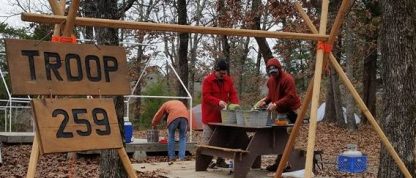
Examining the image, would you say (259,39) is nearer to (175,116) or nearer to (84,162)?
(175,116)

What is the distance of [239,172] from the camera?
7.73 m

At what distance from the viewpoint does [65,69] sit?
372 cm

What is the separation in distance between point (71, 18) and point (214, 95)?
507 centimetres

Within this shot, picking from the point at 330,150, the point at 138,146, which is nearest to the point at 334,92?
the point at 330,150

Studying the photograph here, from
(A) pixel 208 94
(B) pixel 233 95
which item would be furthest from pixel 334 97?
(A) pixel 208 94

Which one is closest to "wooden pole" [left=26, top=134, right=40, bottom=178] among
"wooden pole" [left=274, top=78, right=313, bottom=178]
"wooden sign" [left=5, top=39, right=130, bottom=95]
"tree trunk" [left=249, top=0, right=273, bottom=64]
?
"wooden sign" [left=5, top=39, right=130, bottom=95]

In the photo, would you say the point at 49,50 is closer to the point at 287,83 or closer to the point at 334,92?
the point at 287,83

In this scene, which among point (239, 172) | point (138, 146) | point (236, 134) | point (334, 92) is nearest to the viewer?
point (239, 172)

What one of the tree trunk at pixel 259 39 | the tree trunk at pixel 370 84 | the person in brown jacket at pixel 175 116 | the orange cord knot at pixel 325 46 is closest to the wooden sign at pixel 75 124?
the orange cord knot at pixel 325 46

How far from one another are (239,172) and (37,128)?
179 inches

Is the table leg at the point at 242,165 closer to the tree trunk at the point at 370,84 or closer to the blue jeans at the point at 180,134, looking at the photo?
the blue jeans at the point at 180,134

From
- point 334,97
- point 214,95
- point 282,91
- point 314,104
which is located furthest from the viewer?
point 334,97

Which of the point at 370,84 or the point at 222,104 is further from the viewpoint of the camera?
the point at 370,84

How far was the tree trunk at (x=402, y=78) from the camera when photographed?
5820mm
